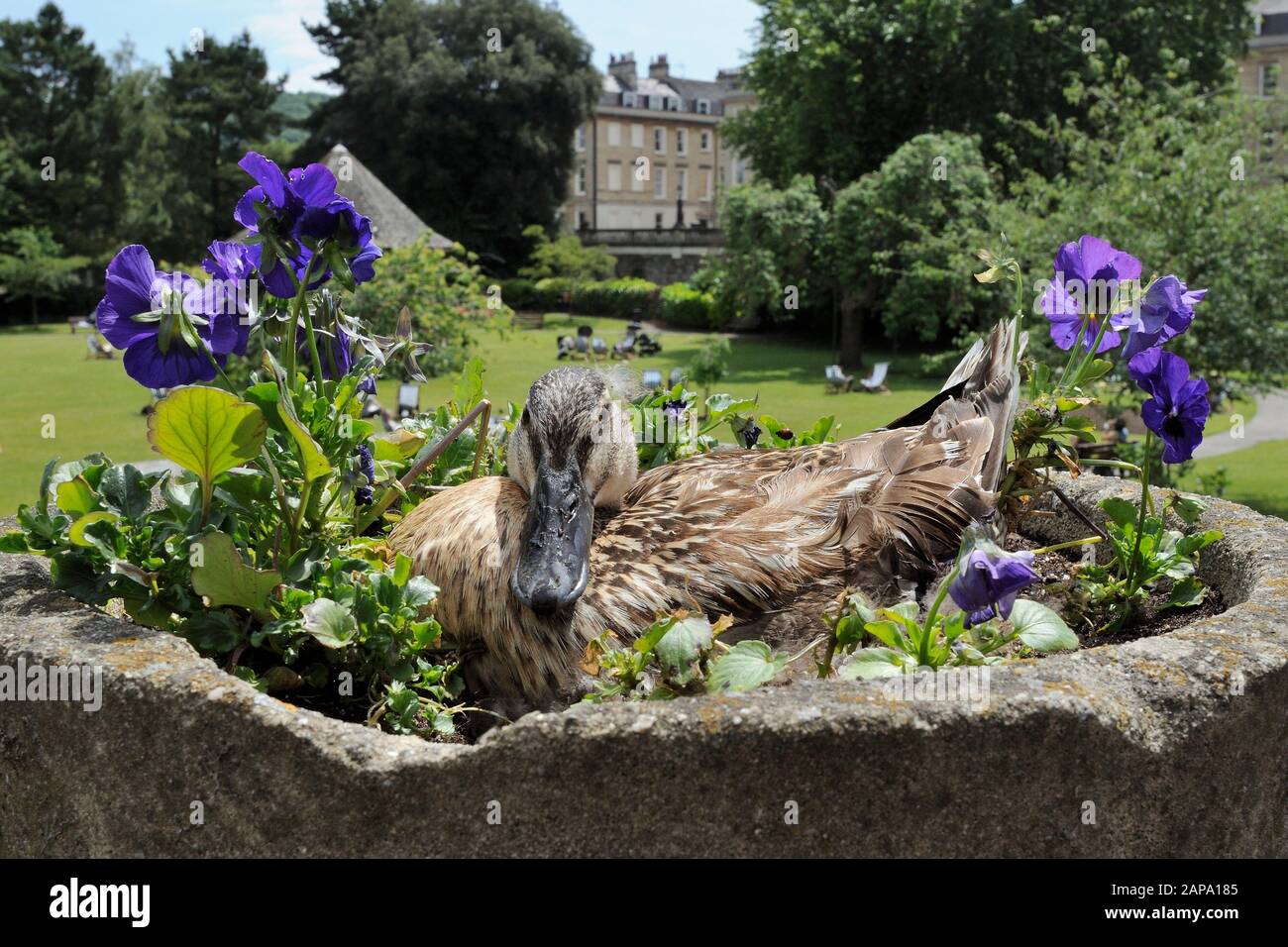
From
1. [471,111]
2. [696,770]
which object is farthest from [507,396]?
[471,111]

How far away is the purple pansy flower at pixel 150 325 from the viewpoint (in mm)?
3129

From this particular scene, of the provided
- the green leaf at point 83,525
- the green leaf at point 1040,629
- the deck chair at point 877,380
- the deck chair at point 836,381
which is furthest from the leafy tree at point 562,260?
the green leaf at point 1040,629

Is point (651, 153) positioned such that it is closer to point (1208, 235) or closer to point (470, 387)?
point (1208, 235)

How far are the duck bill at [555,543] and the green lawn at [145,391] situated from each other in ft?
38.5

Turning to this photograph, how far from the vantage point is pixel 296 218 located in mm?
3270

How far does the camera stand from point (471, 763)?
235 centimetres

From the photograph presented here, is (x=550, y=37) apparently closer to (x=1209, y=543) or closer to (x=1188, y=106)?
(x=1188, y=106)

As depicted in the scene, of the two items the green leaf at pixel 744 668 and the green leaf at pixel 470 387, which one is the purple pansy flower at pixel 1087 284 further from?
the green leaf at pixel 470 387

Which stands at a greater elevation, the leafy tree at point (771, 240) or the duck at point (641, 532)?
the leafy tree at point (771, 240)

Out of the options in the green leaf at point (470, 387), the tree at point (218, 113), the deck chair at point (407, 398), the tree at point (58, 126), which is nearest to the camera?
the green leaf at point (470, 387)

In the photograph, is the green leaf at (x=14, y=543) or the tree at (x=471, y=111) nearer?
the green leaf at (x=14, y=543)

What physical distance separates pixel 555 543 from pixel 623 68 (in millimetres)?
101931
